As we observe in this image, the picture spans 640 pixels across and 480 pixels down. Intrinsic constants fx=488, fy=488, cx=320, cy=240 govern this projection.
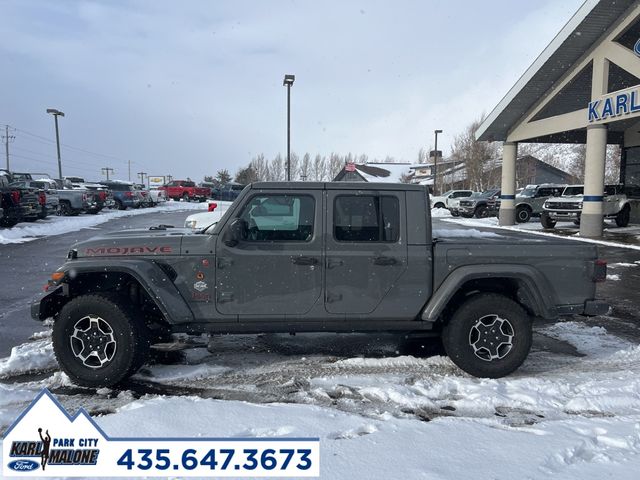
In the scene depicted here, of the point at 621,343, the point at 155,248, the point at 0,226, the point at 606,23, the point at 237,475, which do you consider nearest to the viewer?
the point at 237,475

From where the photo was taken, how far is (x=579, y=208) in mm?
20172

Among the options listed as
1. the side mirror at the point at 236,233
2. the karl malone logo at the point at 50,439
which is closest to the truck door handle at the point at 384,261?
the side mirror at the point at 236,233

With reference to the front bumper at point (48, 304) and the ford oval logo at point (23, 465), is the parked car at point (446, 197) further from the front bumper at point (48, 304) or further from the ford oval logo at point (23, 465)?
the ford oval logo at point (23, 465)

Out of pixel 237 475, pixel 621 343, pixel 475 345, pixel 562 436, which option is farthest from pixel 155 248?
pixel 621 343

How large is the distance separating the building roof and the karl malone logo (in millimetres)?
18318

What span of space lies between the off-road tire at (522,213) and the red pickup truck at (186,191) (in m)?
32.6

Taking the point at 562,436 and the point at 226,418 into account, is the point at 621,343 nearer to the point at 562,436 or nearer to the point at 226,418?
the point at 562,436

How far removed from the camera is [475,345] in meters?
4.45

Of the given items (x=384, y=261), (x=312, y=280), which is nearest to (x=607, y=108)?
(x=384, y=261)

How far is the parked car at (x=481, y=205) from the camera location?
1123 inches

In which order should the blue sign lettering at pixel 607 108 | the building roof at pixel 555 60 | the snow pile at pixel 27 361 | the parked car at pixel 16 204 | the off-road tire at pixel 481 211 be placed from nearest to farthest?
1. the snow pile at pixel 27 361
2. the building roof at pixel 555 60
3. the blue sign lettering at pixel 607 108
4. the parked car at pixel 16 204
5. the off-road tire at pixel 481 211

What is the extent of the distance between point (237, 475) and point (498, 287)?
3024 millimetres

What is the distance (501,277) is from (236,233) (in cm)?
241

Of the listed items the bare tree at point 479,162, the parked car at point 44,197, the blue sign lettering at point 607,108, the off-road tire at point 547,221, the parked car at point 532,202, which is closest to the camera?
the blue sign lettering at point 607,108
